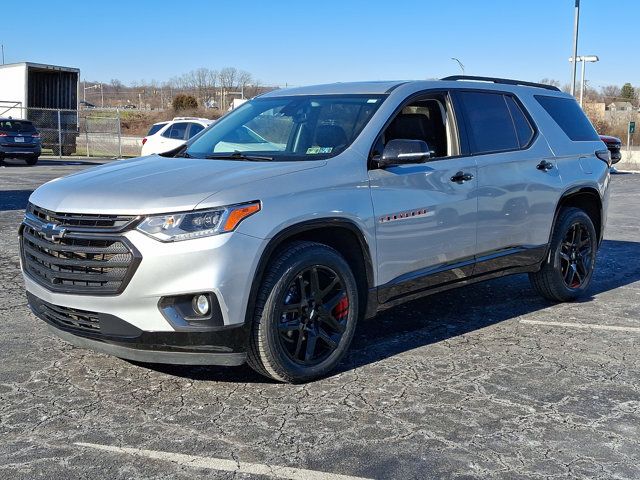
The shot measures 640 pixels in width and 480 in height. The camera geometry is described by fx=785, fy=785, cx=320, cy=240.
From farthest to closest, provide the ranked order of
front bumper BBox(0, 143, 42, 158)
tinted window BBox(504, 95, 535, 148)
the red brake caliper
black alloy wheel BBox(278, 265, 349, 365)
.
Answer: front bumper BBox(0, 143, 42, 158) → tinted window BBox(504, 95, 535, 148) → the red brake caliper → black alloy wheel BBox(278, 265, 349, 365)

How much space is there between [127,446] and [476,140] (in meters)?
3.38

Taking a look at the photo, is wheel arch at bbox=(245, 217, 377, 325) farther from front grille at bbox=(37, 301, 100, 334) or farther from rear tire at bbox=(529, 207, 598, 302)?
rear tire at bbox=(529, 207, 598, 302)

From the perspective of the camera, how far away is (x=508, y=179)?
232 inches

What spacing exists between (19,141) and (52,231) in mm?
A: 22437

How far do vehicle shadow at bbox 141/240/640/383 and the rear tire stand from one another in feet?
0.58

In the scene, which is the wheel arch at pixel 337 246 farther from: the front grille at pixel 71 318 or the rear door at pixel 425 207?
the front grille at pixel 71 318

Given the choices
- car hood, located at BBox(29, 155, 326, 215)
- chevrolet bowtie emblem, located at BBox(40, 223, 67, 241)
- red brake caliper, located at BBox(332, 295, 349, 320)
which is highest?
car hood, located at BBox(29, 155, 326, 215)

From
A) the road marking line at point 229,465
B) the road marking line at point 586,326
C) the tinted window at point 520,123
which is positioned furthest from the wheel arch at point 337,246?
the tinted window at point 520,123

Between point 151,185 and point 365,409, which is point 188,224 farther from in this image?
point 365,409

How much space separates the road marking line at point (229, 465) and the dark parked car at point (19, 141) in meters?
23.1

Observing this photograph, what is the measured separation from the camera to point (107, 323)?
13.7 ft

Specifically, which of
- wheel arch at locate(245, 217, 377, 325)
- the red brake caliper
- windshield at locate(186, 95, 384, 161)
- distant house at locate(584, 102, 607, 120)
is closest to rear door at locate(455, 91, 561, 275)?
windshield at locate(186, 95, 384, 161)

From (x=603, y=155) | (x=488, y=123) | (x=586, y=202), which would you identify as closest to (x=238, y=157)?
(x=488, y=123)

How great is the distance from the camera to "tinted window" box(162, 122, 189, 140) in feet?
67.9
